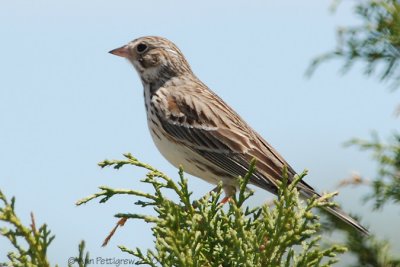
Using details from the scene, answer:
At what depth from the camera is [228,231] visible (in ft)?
15.4

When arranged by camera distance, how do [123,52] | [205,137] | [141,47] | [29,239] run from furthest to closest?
1. [141,47]
2. [123,52]
3. [205,137]
4. [29,239]

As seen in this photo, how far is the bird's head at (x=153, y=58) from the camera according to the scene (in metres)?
8.99

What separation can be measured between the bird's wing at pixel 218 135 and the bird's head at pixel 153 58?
656 millimetres

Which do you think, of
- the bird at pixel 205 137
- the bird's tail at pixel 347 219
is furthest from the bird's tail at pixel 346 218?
the bird at pixel 205 137

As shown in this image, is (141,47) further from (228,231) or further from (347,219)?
(228,231)

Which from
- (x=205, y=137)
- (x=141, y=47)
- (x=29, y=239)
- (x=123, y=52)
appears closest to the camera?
(x=29, y=239)

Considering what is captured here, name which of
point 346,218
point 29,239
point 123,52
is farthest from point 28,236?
point 123,52

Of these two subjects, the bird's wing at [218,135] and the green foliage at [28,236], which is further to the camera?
the bird's wing at [218,135]

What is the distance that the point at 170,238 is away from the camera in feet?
13.8

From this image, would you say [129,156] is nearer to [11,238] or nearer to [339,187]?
[11,238]

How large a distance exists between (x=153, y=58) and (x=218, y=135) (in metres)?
1.59

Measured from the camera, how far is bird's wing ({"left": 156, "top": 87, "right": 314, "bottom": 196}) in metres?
7.52

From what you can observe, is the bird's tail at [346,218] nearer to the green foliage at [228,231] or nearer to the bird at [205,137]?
the bird at [205,137]

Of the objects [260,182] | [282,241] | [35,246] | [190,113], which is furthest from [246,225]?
[190,113]
